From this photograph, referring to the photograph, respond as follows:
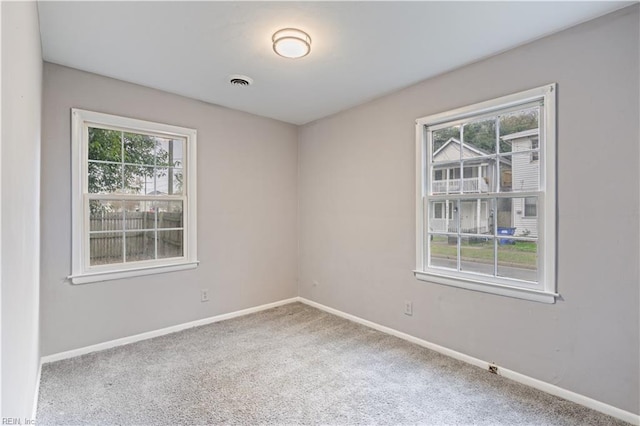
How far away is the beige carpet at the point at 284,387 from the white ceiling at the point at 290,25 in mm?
2403

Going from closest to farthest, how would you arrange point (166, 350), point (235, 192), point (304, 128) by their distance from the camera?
point (166, 350) → point (235, 192) → point (304, 128)

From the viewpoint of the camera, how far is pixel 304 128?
427 cm

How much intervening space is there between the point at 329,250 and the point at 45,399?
9.01 feet

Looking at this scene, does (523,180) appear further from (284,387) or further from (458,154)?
(284,387)

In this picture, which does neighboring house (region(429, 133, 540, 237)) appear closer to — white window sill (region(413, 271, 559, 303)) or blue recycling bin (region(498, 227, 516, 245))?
blue recycling bin (region(498, 227, 516, 245))

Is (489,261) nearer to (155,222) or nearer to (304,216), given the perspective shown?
(304,216)

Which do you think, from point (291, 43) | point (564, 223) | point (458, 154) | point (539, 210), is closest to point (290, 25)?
point (291, 43)

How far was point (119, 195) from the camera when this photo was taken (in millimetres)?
2986

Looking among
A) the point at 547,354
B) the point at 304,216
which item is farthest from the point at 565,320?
the point at 304,216

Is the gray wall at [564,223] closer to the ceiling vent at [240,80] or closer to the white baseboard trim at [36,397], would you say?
the ceiling vent at [240,80]

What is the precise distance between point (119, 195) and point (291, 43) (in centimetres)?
208

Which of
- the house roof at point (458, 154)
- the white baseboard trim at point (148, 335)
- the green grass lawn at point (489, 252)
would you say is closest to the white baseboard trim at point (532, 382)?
the green grass lawn at point (489, 252)

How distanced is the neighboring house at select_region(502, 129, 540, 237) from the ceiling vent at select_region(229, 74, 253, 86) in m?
2.22

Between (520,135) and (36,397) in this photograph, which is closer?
(36,397)
